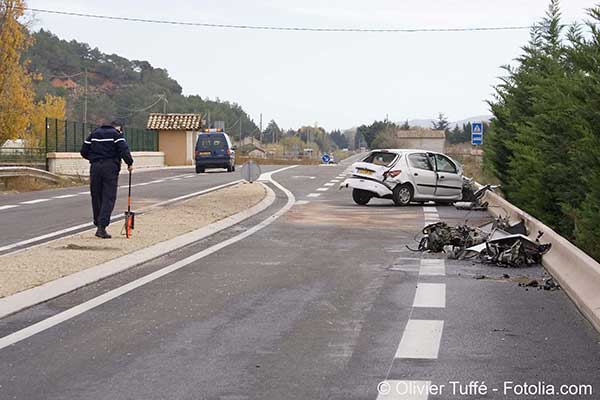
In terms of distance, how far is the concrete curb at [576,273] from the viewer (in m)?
8.59

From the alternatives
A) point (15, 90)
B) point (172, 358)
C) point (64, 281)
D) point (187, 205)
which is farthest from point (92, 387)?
point (15, 90)

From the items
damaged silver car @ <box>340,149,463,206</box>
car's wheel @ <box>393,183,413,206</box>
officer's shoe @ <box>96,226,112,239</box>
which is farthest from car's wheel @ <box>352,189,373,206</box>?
officer's shoe @ <box>96,226,112,239</box>

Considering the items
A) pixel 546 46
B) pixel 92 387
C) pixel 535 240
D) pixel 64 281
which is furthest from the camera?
pixel 546 46

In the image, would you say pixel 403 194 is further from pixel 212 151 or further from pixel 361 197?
pixel 212 151

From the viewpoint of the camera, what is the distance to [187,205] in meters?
22.0

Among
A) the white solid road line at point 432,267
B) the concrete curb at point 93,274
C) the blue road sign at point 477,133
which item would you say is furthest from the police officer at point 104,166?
the blue road sign at point 477,133

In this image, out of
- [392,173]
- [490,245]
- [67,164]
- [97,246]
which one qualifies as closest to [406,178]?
[392,173]

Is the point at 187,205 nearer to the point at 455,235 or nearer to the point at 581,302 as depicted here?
the point at 455,235

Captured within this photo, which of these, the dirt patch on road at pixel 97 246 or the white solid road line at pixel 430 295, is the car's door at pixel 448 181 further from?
the white solid road line at pixel 430 295

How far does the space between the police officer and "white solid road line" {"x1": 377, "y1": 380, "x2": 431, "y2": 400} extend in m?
9.06

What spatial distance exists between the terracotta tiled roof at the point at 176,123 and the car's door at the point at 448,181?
40364 mm

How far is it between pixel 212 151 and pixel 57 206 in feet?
80.6

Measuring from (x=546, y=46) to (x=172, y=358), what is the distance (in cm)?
1883

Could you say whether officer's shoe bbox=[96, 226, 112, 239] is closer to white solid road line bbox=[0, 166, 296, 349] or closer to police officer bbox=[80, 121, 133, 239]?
police officer bbox=[80, 121, 133, 239]
